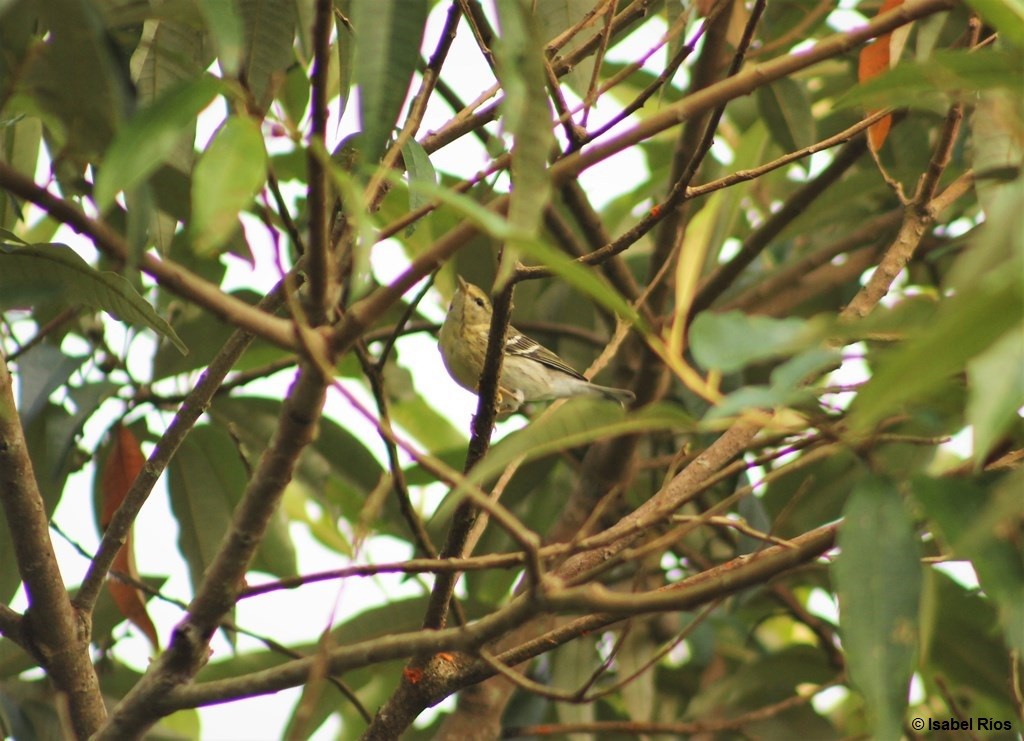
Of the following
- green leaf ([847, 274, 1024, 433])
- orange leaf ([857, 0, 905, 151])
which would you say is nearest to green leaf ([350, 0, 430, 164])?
green leaf ([847, 274, 1024, 433])

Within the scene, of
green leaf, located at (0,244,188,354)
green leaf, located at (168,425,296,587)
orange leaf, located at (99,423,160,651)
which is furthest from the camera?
green leaf, located at (168,425,296,587)

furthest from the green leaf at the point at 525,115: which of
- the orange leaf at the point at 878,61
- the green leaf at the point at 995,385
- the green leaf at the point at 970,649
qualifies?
the green leaf at the point at 970,649

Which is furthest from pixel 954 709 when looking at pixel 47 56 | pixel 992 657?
pixel 47 56

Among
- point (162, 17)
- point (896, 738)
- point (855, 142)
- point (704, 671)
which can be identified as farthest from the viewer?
point (704, 671)

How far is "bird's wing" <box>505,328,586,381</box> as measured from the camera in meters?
4.20

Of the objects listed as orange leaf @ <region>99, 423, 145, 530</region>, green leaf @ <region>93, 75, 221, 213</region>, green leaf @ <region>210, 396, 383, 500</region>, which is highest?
green leaf @ <region>210, 396, 383, 500</region>

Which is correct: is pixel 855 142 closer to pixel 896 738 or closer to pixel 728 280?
pixel 728 280

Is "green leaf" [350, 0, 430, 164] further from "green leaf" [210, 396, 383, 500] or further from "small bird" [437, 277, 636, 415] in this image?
"small bird" [437, 277, 636, 415]

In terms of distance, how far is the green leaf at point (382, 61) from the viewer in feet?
3.80

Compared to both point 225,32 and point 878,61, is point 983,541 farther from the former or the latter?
point 878,61

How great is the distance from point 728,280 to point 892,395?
2.46 meters

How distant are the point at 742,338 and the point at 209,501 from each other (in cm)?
226

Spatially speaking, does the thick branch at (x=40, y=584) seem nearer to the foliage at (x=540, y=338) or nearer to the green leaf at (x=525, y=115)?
the foliage at (x=540, y=338)

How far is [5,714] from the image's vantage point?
8.71 feet
